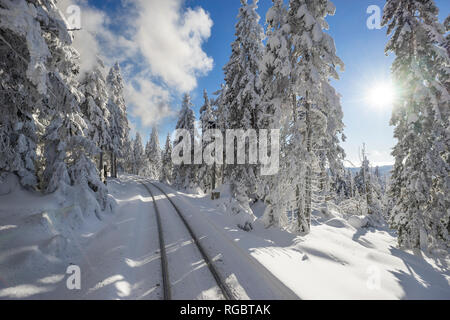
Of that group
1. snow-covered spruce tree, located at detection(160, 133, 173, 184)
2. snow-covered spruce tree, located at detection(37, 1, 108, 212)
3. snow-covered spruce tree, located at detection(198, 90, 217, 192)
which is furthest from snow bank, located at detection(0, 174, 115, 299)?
snow-covered spruce tree, located at detection(160, 133, 173, 184)

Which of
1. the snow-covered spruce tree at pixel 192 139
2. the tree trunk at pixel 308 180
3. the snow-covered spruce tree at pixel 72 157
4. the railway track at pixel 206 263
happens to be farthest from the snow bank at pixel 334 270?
the snow-covered spruce tree at pixel 192 139

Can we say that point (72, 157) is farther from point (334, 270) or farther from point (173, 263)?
point (334, 270)

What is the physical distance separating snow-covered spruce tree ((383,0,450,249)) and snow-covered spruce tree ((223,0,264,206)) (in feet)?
28.5

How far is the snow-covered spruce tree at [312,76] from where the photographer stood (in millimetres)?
9117

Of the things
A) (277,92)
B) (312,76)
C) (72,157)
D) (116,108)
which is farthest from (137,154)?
(312,76)

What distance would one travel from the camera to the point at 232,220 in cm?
1155

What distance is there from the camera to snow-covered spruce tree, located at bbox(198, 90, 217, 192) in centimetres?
2442

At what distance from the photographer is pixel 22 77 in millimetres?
5836

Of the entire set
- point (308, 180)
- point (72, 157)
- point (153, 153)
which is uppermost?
point (153, 153)

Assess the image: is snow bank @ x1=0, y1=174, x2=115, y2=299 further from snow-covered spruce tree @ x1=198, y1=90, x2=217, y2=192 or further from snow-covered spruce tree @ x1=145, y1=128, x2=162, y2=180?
snow-covered spruce tree @ x1=145, y1=128, x2=162, y2=180

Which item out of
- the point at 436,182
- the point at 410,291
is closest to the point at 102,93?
the point at 410,291

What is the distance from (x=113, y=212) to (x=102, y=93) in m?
13.0

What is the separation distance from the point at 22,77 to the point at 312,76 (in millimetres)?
11206

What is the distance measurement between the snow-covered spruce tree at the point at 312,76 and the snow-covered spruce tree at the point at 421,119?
15.7ft
